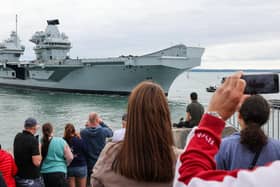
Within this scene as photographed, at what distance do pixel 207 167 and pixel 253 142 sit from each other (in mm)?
1366

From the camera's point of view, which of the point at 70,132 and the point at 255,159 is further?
the point at 70,132

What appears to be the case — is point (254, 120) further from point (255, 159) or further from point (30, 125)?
point (30, 125)

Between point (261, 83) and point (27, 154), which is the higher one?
point (261, 83)

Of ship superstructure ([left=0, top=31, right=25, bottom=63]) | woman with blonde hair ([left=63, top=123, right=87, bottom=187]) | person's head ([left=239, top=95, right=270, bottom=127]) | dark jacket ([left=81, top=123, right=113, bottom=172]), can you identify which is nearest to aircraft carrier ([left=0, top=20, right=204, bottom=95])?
ship superstructure ([left=0, top=31, right=25, bottom=63])

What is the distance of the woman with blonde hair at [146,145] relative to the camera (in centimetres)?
193

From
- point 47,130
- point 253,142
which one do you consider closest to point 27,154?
point 47,130

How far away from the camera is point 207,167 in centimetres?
117

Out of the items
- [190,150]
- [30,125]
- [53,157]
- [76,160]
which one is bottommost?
[76,160]

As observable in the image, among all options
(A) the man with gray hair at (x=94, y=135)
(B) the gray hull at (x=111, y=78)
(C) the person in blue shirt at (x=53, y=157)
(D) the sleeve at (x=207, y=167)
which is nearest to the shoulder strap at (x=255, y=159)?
(D) the sleeve at (x=207, y=167)

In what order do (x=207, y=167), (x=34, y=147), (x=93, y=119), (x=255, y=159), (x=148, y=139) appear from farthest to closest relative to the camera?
1. (x=93, y=119)
2. (x=34, y=147)
3. (x=255, y=159)
4. (x=148, y=139)
5. (x=207, y=167)

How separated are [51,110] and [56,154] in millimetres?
27799

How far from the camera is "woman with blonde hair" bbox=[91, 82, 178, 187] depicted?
1931 mm

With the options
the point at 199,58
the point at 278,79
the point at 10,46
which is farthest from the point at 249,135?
the point at 10,46

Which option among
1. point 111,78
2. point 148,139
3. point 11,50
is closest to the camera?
point 148,139
